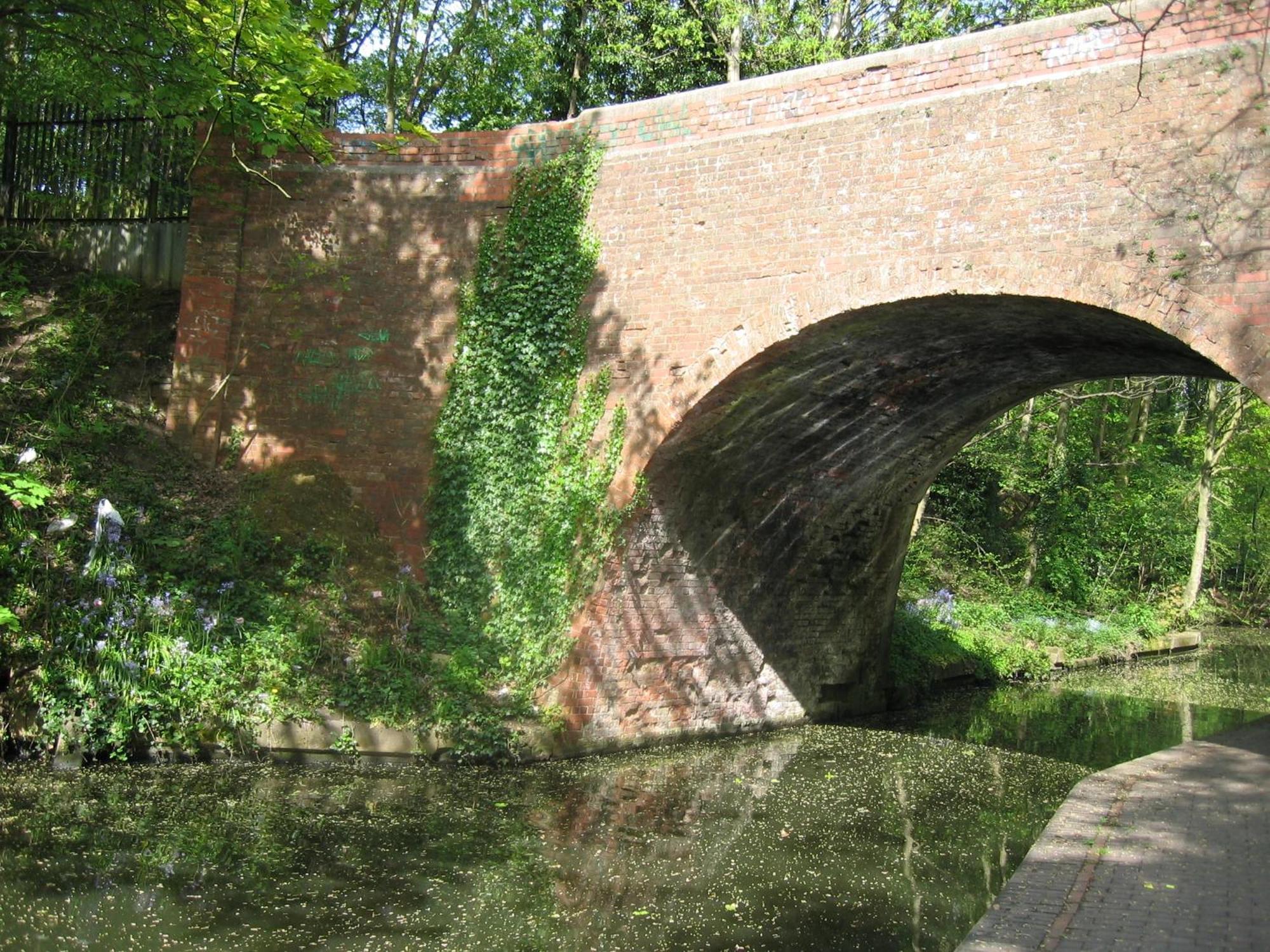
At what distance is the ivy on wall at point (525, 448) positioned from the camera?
8.75 metres

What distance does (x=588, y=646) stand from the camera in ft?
28.6

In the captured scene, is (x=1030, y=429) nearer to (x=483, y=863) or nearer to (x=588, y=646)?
(x=588, y=646)

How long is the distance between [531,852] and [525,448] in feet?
12.0

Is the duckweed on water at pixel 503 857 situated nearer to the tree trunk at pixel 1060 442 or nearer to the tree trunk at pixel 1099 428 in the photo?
the tree trunk at pixel 1060 442

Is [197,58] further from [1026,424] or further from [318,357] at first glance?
[1026,424]

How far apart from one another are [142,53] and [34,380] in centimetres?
343

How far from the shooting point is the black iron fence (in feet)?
35.6

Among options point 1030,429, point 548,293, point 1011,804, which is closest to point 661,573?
point 548,293

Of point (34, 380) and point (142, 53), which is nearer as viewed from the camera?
point (142, 53)

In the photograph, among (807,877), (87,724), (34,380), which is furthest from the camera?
(34,380)

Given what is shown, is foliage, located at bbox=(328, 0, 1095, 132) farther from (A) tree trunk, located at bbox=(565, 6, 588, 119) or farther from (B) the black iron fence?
(B) the black iron fence

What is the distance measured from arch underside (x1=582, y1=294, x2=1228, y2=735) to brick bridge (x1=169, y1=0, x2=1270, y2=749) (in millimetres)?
36

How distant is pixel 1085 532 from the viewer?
19781mm

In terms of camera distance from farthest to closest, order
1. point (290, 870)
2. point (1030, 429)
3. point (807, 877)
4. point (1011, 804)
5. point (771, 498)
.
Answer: point (1030, 429)
point (771, 498)
point (1011, 804)
point (807, 877)
point (290, 870)
